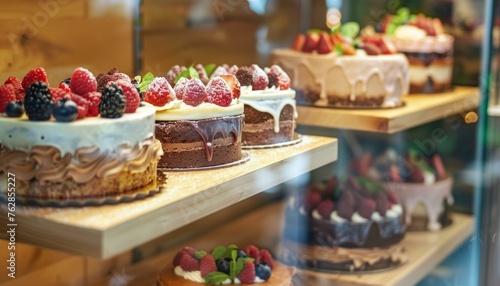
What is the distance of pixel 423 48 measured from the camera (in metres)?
3.05

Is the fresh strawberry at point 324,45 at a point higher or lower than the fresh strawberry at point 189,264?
higher

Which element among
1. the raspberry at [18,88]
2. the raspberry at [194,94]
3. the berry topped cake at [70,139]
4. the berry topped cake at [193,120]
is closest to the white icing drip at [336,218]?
the berry topped cake at [193,120]

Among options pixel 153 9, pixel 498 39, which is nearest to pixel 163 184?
pixel 153 9

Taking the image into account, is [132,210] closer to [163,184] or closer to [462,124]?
[163,184]

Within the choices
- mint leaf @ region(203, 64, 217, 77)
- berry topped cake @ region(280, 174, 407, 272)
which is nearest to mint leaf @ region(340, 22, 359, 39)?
berry topped cake @ region(280, 174, 407, 272)

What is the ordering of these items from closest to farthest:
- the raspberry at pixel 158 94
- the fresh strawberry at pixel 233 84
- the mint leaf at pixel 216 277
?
the raspberry at pixel 158 94 → the fresh strawberry at pixel 233 84 → the mint leaf at pixel 216 277

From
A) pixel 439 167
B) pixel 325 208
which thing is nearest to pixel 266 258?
pixel 325 208

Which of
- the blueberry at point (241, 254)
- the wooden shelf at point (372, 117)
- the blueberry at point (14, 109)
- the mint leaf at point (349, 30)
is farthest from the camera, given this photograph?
the mint leaf at point (349, 30)

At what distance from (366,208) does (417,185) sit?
1.82 ft

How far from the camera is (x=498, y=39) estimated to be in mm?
2877

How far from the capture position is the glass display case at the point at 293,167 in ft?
5.24

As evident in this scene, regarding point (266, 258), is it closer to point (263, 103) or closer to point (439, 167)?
point (263, 103)

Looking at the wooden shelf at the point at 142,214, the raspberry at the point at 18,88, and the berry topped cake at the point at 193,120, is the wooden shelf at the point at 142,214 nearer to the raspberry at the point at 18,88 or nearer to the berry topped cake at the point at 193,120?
the berry topped cake at the point at 193,120

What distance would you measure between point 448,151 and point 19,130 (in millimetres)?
2191
